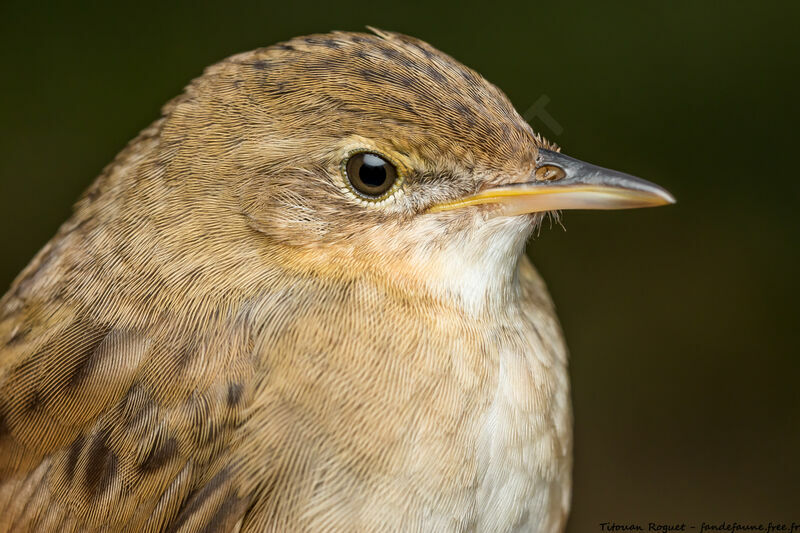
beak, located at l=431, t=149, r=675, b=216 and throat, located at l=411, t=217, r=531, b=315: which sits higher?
beak, located at l=431, t=149, r=675, b=216

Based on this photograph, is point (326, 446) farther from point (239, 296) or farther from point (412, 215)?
point (412, 215)

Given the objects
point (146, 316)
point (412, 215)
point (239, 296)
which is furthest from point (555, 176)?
point (146, 316)

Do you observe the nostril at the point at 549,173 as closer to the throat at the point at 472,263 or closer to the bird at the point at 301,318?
the bird at the point at 301,318

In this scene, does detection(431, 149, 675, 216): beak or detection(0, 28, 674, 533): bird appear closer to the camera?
detection(0, 28, 674, 533): bird

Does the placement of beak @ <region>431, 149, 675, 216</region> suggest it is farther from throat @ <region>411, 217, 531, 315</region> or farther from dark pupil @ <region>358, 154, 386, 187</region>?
dark pupil @ <region>358, 154, 386, 187</region>

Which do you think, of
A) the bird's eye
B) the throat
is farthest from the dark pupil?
the throat

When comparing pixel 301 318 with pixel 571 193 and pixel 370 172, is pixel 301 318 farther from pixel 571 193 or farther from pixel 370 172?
pixel 571 193

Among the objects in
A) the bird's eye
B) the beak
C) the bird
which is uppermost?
the beak
